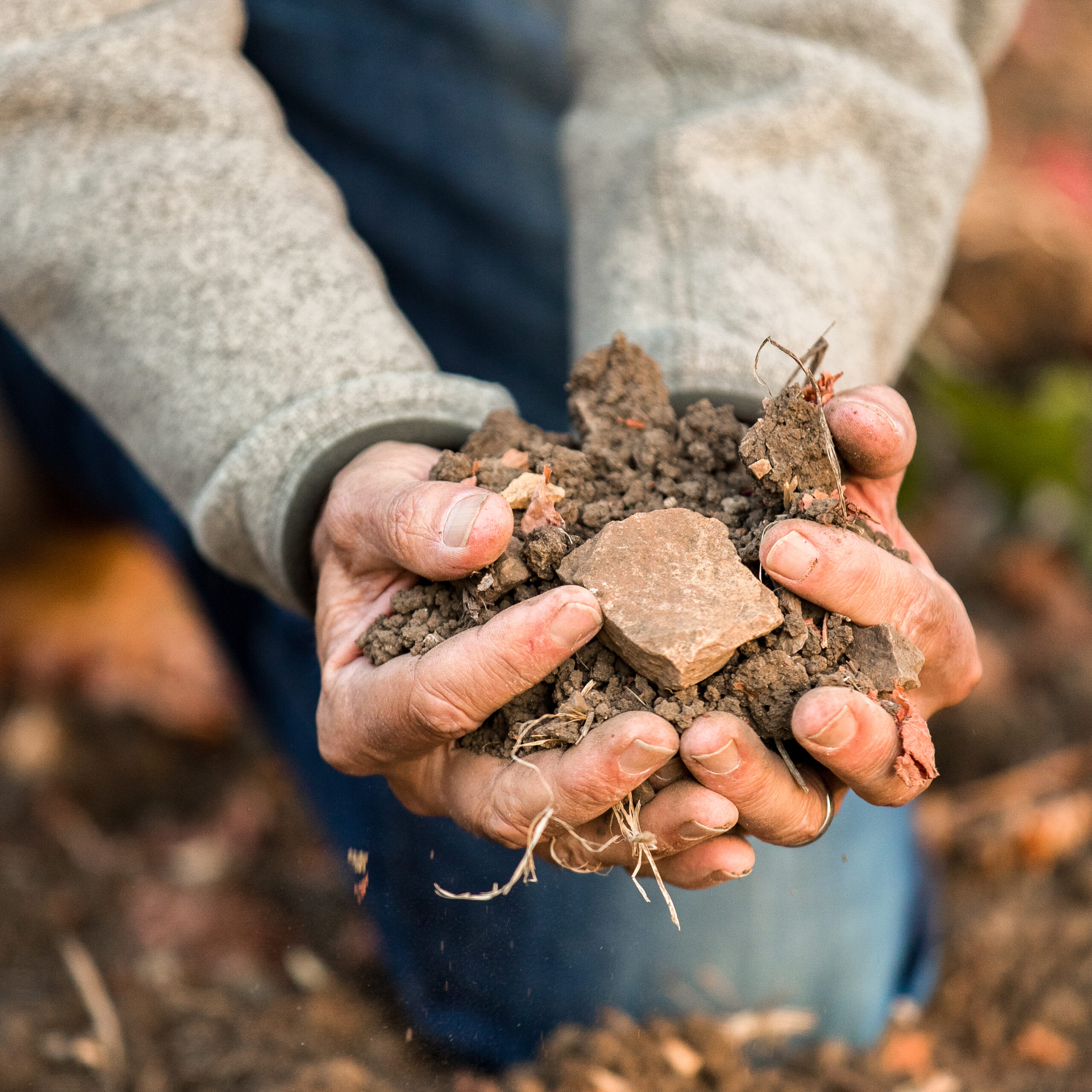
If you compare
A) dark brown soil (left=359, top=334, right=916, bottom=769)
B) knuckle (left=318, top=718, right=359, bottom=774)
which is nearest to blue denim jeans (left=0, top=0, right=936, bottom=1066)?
knuckle (left=318, top=718, right=359, bottom=774)

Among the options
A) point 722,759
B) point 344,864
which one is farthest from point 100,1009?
point 722,759

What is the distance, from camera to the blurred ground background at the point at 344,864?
40.7 inches

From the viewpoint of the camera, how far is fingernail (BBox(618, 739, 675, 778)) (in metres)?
0.65

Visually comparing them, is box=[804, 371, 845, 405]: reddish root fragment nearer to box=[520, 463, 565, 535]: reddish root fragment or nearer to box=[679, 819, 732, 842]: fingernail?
box=[520, 463, 565, 535]: reddish root fragment

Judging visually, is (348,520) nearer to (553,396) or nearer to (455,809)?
(455,809)

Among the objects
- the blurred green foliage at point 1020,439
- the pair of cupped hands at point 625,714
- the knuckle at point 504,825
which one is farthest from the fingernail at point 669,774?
the blurred green foliage at point 1020,439

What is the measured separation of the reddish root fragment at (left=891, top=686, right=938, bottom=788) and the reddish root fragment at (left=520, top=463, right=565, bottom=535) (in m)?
0.30

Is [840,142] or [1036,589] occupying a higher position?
[840,142]

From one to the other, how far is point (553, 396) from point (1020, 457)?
127 centimetres

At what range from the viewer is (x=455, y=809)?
2.58 ft

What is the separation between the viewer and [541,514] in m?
0.78

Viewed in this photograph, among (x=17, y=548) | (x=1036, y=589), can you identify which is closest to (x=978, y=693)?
(x=1036, y=589)

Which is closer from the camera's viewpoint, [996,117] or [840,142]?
[840,142]

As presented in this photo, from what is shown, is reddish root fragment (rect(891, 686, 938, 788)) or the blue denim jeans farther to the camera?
the blue denim jeans
